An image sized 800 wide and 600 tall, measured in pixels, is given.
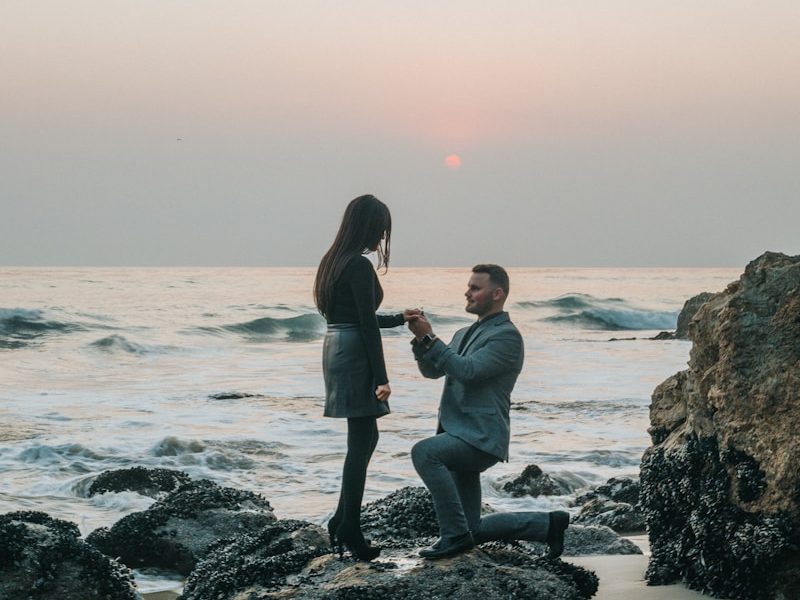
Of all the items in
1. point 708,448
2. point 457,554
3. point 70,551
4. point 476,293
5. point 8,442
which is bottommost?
point 8,442

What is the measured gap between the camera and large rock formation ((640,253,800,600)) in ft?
18.0

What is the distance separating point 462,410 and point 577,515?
209 inches

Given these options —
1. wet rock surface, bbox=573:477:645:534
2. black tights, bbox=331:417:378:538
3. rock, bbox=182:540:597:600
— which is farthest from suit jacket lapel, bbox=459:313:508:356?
wet rock surface, bbox=573:477:645:534

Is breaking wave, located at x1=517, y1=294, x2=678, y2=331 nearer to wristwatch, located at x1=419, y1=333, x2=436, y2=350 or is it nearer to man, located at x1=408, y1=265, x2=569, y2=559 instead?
man, located at x1=408, y1=265, x2=569, y2=559

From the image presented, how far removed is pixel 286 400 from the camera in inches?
792

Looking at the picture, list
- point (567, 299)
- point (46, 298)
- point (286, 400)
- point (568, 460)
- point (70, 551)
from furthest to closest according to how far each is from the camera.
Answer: point (567, 299)
point (46, 298)
point (286, 400)
point (568, 460)
point (70, 551)

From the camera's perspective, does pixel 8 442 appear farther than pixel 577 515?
Yes

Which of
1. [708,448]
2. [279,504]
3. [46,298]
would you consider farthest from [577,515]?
[46,298]

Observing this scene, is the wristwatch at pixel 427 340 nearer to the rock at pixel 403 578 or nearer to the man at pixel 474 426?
the man at pixel 474 426

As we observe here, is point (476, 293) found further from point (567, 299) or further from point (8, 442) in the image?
point (567, 299)

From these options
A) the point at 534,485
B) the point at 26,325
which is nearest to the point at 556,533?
the point at 534,485

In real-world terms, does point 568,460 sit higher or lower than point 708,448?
lower

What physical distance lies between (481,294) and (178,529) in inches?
166

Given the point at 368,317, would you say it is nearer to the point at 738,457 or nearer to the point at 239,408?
the point at 738,457
